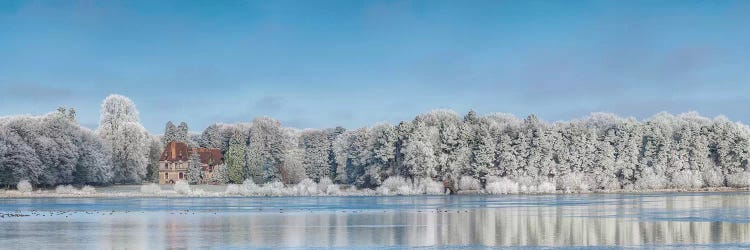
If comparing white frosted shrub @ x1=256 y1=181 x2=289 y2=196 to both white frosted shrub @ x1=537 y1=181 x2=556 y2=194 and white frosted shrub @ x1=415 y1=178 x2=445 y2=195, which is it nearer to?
white frosted shrub @ x1=415 y1=178 x2=445 y2=195

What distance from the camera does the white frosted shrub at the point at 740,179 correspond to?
112 metres

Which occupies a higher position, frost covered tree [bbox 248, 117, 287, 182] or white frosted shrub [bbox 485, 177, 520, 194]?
frost covered tree [bbox 248, 117, 287, 182]

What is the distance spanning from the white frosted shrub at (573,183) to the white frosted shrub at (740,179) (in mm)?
19140

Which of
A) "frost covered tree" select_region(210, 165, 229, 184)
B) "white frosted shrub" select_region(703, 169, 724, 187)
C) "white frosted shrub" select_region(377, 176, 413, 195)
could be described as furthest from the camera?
"frost covered tree" select_region(210, 165, 229, 184)

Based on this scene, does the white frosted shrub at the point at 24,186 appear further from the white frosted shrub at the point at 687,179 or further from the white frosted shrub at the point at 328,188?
the white frosted shrub at the point at 687,179

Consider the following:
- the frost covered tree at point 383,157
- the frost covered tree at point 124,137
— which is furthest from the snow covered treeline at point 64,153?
the frost covered tree at point 383,157

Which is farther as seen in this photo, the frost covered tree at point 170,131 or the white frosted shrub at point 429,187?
the frost covered tree at point 170,131

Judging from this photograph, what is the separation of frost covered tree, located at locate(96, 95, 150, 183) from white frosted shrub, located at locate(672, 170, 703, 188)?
6729 centimetres

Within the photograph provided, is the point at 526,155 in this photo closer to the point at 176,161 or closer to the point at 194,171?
the point at 194,171

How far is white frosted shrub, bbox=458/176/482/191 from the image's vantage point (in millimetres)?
102812

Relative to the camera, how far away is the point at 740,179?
11212cm

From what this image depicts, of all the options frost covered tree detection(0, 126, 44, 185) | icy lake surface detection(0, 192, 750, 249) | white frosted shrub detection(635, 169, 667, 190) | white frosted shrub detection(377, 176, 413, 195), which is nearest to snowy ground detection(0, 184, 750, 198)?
Answer: white frosted shrub detection(377, 176, 413, 195)

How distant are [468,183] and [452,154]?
376 centimetres

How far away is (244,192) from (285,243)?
230 feet
